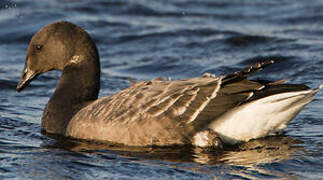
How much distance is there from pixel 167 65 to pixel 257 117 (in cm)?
500

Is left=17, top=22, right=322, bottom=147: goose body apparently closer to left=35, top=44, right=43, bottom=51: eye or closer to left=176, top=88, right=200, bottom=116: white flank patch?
left=176, top=88, right=200, bottom=116: white flank patch

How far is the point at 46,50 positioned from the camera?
8.43 meters

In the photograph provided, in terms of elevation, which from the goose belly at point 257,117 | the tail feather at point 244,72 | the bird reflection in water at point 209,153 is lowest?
the bird reflection in water at point 209,153

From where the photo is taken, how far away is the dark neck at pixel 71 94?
8.17 m

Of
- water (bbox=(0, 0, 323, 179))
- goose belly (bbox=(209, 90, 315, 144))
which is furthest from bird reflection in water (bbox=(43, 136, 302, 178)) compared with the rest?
goose belly (bbox=(209, 90, 315, 144))

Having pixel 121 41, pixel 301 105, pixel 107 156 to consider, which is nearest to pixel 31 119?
pixel 107 156

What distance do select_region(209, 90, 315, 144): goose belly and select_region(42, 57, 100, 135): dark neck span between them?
186 cm

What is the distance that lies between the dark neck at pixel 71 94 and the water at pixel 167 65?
0.85ft

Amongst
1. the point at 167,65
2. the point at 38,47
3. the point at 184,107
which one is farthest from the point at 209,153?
the point at 167,65

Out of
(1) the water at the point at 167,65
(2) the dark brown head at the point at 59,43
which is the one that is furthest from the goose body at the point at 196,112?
(2) the dark brown head at the point at 59,43

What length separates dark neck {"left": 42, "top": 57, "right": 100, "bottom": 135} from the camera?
26.8ft

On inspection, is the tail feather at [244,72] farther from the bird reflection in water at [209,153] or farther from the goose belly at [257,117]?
the bird reflection in water at [209,153]

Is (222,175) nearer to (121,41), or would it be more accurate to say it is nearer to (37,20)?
(121,41)

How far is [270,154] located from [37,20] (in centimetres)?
968
